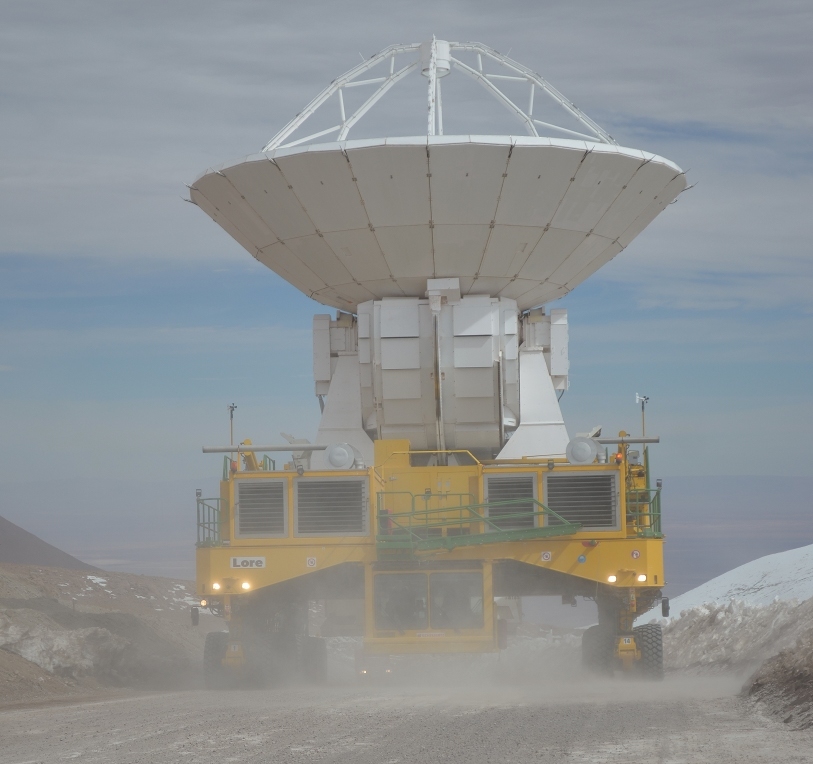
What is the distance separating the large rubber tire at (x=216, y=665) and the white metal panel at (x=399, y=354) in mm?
4917

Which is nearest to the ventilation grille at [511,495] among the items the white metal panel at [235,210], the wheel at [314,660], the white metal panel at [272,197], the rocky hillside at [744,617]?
the rocky hillside at [744,617]

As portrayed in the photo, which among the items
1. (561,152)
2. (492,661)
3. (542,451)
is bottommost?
(492,661)

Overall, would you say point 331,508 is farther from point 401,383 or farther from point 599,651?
point 599,651

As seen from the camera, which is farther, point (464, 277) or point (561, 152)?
point (464, 277)

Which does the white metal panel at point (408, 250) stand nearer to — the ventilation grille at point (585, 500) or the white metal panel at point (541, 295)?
the white metal panel at point (541, 295)

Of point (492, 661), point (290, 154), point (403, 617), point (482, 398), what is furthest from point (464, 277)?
point (492, 661)

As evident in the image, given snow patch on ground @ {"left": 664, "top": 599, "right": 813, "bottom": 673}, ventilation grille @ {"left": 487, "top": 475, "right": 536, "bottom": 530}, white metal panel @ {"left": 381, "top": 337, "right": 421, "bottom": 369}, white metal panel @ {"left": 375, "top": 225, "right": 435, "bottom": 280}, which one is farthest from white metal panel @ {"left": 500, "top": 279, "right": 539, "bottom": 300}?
snow patch on ground @ {"left": 664, "top": 599, "right": 813, "bottom": 673}

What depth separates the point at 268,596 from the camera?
1834 cm

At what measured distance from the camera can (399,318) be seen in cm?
1964

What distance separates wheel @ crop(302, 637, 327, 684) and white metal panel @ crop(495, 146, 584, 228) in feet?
24.2

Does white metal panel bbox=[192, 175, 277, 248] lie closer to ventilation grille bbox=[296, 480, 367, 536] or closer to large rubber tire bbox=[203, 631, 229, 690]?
ventilation grille bbox=[296, 480, 367, 536]

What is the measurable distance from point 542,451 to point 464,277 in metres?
3.12

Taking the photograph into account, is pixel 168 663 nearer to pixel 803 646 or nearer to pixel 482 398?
pixel 482 398

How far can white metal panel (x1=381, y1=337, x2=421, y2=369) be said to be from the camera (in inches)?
769
